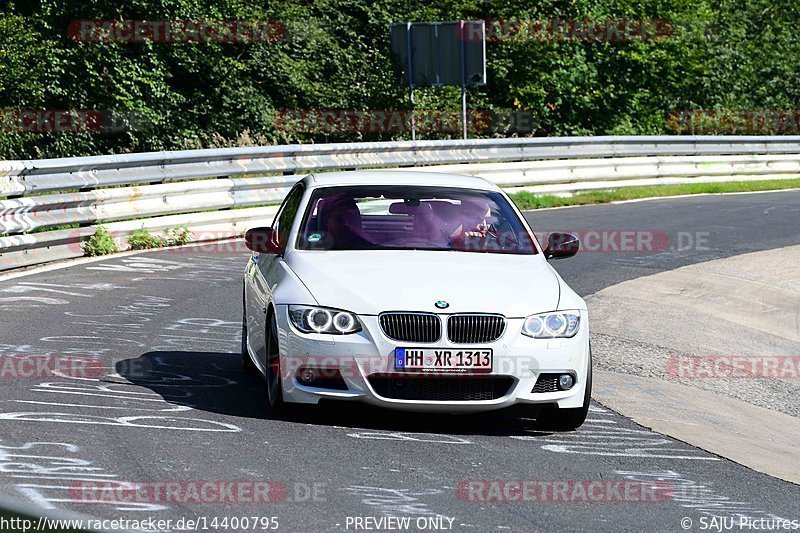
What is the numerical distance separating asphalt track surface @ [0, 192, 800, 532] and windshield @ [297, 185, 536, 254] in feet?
3.38

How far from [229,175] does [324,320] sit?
10.8 metres

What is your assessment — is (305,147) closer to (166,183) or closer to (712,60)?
(166,183)

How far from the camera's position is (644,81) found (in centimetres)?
3800

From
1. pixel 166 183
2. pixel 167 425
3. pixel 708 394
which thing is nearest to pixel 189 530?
pixel 167 425

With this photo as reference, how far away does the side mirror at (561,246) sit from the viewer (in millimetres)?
8438

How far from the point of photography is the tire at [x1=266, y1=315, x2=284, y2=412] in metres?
7.26

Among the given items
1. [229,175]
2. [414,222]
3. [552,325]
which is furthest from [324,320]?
[229,175]

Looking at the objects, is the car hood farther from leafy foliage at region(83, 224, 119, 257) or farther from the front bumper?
leafy foliage at region(83, 224, 119, 257)

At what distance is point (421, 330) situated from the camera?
276 inches

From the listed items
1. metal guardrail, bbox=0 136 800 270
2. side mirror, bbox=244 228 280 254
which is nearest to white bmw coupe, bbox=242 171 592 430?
side mirror, bbox=244 228 280 254

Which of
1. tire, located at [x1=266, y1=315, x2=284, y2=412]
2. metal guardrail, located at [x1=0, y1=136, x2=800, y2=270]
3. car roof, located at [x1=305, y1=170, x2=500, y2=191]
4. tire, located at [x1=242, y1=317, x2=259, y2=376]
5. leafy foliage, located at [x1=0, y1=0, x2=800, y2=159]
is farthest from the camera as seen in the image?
leafy foliage, located at [x1=0, y1=0, x2=800, y2=159]

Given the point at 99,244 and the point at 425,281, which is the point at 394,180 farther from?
the point at 99,244

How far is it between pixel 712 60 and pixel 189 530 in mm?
39196

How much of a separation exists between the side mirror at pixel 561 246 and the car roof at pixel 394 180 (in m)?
0.60
